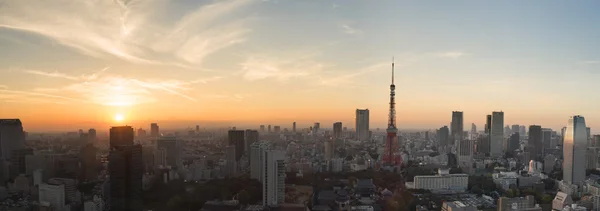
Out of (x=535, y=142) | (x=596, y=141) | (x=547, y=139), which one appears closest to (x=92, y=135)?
(x=596, y=141)

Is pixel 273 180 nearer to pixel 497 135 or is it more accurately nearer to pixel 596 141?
pixel 596 141

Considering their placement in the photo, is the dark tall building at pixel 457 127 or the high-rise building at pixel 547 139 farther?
the dark tall building at pixel 457 127

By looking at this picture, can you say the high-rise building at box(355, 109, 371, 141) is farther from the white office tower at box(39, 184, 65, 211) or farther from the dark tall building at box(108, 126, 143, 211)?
the white office tower at box(39, 184, 65, 211)

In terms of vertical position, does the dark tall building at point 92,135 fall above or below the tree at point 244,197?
above

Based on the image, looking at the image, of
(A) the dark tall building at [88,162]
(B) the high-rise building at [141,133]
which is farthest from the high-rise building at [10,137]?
(B) the high-rise building at [141,133]

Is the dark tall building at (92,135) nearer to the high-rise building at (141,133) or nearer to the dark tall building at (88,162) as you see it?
the dark tall building at (88,162)

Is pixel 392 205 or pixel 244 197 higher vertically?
pixel 244 197
